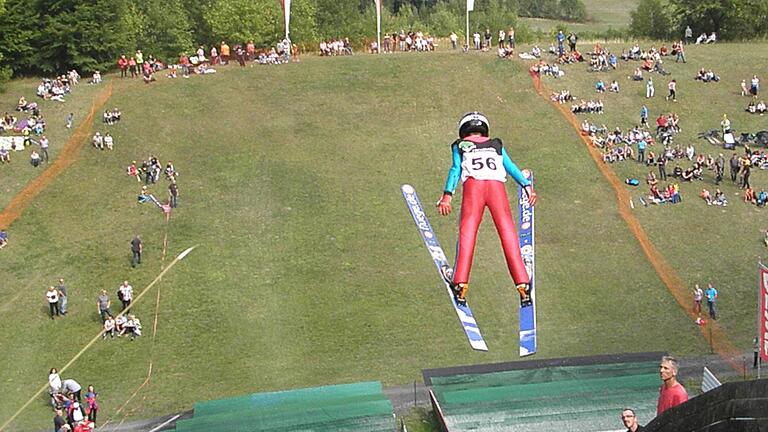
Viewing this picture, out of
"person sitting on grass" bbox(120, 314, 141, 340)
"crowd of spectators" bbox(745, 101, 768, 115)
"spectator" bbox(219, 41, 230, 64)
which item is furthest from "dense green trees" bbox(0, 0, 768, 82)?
"person sitting on grass" bbox(120, 314, 141, 340)

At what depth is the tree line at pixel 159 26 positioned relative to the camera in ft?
196

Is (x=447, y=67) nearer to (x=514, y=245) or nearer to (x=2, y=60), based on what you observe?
(x=2, y=60)

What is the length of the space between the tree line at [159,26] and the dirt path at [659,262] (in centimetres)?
2394

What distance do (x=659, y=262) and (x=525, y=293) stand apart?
922 inches

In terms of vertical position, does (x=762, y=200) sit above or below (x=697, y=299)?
above

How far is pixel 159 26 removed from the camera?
76.1m

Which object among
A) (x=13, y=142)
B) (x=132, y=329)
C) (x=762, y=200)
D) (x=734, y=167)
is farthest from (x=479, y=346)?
(x=13, y=142)

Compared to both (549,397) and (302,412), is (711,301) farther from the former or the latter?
(302,412)

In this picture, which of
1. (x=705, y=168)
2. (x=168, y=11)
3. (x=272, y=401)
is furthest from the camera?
(x=168, y=11)

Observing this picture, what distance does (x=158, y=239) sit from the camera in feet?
136

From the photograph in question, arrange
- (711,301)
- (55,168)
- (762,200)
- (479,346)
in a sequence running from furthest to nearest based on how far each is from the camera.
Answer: (55,168) → (762,200) → (711,301) → (479,346)

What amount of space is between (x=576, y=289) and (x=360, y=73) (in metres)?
25.4

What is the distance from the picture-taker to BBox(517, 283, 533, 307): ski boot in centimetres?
1831

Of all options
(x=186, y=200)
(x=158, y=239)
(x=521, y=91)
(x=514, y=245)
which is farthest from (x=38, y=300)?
(x=521, y=91)
